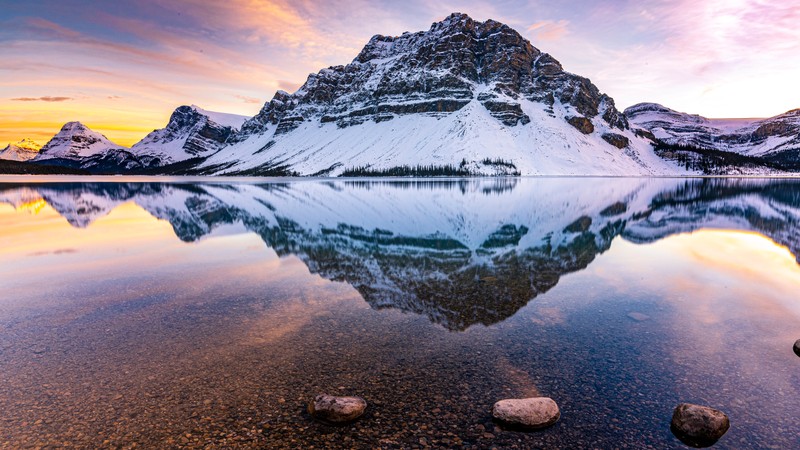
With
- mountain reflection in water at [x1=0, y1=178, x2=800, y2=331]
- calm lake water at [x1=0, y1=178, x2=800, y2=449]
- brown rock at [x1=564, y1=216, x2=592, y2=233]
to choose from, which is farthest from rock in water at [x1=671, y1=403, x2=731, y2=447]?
brown rock at [x1=564, y1=216, x2=592, y2=233]

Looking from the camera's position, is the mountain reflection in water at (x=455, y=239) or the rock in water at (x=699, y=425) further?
the mountain reflection in water at (x=455, y=239)

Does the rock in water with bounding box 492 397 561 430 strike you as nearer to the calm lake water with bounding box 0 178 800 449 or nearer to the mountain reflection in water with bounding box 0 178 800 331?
the calm lake water with bounding box 0 178 800 449

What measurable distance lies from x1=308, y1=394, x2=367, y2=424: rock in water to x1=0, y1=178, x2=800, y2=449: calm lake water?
0.23 meters

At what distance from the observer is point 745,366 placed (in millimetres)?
12250

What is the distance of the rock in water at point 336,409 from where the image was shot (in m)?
9.66

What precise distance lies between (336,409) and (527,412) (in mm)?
4385

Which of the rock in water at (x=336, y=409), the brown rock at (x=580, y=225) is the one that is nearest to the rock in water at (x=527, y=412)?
the rock in water at (x=336, y=409)

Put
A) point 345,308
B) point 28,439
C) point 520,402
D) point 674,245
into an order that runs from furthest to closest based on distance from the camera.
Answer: point 674,245
point 345,308
point 520,402
point 28,439

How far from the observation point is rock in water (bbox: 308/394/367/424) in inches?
380

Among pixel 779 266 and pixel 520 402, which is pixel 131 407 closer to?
pixel 520 402

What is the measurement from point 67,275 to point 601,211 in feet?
188

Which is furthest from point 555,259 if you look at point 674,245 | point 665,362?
point 665,362

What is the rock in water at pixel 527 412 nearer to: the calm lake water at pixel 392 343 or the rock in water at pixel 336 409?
the calm lake water at pixel 392 343

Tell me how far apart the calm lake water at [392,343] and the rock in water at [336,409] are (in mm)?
230
